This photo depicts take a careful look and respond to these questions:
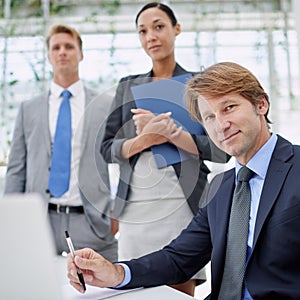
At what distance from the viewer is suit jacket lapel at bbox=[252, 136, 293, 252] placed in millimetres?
1220

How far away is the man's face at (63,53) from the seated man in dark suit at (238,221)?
3.17ft

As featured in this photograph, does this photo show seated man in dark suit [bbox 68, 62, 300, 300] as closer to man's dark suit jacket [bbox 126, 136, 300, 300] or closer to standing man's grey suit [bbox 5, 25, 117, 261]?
man's dark suit jacket [bbox 126, 136, 300, 300]

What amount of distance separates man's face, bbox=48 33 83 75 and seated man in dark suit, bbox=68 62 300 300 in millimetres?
965

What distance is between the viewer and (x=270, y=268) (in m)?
1.17

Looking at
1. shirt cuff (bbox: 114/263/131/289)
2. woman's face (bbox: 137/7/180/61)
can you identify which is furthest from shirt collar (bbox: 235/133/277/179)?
woman's face (bbox: 137/7/180/61)

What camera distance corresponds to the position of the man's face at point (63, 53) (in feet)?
7.54

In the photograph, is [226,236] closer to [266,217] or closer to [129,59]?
[266,217]

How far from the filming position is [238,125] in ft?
4.47

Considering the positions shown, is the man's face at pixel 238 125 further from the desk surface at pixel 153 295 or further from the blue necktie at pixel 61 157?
the blue necktie at pixel 61 157

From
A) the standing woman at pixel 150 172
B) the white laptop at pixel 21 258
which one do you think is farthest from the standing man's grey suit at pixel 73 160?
the white laptop at pixel 21 258

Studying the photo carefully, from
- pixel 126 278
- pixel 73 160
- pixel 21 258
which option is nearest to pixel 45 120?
pixel 73 160

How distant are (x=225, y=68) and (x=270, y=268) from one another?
1.93ft

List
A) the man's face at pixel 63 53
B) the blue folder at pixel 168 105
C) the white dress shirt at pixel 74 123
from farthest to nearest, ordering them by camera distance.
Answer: the man's face at pixel 63 53 → the white dress shirt at pixel 74 123 → the blue folder at pixel 168 105

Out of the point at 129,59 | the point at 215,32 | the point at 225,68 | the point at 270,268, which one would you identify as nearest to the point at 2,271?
the point at 270,268
